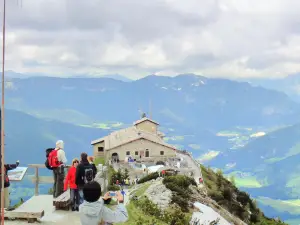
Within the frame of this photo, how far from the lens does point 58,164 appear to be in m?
18.2

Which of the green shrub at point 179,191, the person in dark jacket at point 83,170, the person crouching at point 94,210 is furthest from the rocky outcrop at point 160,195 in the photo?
the person crouching at point 94,210

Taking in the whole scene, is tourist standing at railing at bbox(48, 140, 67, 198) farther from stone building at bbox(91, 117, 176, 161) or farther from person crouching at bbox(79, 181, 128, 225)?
stone building at bbox(91, 117, 176, 161)

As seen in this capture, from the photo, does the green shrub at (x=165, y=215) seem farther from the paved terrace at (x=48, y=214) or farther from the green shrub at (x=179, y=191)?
the green shrub at (x=179, y=191)

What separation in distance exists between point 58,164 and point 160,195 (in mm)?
11250

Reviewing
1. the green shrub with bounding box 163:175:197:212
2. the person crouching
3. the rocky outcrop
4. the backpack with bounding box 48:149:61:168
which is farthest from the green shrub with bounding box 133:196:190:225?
the person crouching

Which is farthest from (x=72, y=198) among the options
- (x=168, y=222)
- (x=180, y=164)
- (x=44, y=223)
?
(x=180, y=164)

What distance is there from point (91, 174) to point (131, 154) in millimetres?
62216

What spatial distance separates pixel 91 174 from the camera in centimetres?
1550

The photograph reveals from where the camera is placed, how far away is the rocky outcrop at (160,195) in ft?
84.8

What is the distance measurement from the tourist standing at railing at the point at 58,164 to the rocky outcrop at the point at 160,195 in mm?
6938

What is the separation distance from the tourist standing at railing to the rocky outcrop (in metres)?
6.94

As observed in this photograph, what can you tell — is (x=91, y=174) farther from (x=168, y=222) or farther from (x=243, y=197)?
(x=243, y=197)

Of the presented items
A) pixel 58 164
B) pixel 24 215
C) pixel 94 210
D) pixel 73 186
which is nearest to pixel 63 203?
pixel 73 186

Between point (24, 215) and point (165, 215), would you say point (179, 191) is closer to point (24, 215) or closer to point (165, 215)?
point (165, 215)
